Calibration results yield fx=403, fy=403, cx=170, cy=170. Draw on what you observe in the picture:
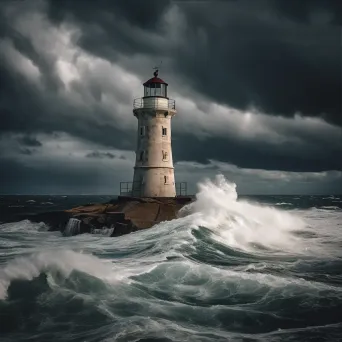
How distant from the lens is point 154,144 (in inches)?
990

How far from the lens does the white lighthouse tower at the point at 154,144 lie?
25.0 m

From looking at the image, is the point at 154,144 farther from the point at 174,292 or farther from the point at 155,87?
the point at 174,292

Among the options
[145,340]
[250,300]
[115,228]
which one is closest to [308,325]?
[250,300]

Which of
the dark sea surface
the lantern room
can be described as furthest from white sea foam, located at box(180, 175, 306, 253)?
the lantern room

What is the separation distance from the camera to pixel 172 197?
81.6 feet

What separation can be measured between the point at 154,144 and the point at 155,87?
11.9 ft

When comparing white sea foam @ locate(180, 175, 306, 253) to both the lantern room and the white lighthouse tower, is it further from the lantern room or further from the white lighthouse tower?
the lantern room

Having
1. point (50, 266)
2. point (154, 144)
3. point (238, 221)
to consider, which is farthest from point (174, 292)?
point (154, 144)

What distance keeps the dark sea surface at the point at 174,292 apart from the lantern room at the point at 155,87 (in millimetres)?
11722

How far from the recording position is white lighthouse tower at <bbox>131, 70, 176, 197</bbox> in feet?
82.1

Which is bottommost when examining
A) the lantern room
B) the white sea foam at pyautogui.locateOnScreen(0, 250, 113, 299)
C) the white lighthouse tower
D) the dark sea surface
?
the dark sea surface

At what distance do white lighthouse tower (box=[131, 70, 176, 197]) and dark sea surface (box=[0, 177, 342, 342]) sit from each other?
868cm

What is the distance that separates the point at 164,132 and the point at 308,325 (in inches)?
741

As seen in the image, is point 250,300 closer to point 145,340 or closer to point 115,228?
point 145,340
